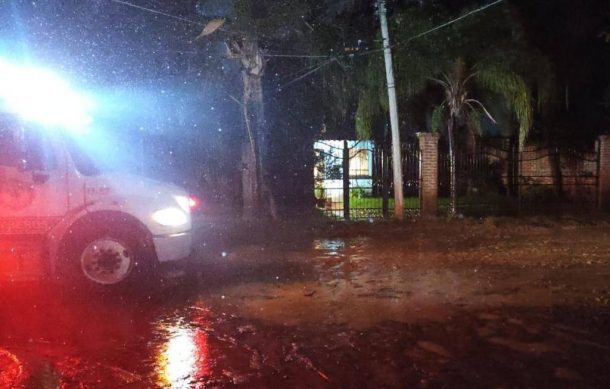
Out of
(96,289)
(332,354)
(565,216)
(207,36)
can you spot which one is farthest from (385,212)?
(332,354)

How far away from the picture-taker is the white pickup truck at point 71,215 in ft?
24.8

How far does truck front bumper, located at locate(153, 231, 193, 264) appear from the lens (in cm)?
800

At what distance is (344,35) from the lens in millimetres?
17719

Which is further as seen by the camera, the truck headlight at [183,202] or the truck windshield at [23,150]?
the truck headlight at [183,202]

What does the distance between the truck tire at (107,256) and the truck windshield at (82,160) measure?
0.65 meters

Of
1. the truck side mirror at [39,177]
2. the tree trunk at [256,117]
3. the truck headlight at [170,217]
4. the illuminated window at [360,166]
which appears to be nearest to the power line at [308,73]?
the tree trunk at [256,117]

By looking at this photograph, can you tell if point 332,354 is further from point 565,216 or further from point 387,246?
point 565,216

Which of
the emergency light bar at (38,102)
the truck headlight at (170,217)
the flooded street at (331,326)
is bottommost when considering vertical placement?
the flooded street at (331,326)

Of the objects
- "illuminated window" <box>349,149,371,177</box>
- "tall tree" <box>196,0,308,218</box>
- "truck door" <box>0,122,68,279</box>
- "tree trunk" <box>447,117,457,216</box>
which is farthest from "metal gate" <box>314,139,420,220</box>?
"truck door" <box>0,122,68,279</box>

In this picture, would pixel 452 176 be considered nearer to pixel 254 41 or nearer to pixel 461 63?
pixel 461 63

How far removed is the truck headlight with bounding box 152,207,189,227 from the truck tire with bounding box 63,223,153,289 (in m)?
0.31

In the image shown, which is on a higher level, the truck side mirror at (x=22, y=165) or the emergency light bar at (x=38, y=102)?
the emergency light bar at (x=38, y=102)

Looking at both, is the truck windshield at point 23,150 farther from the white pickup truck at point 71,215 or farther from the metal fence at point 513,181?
the metal fence at point 513,181

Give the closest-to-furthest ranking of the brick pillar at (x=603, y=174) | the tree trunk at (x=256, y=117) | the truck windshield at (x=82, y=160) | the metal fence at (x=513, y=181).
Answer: the truck windshield at (x=82, y=160), the tree trunk at (x=256, y=117), the brick pillar at (x=603, y=174), the metal fence at (x=513, y=181)
